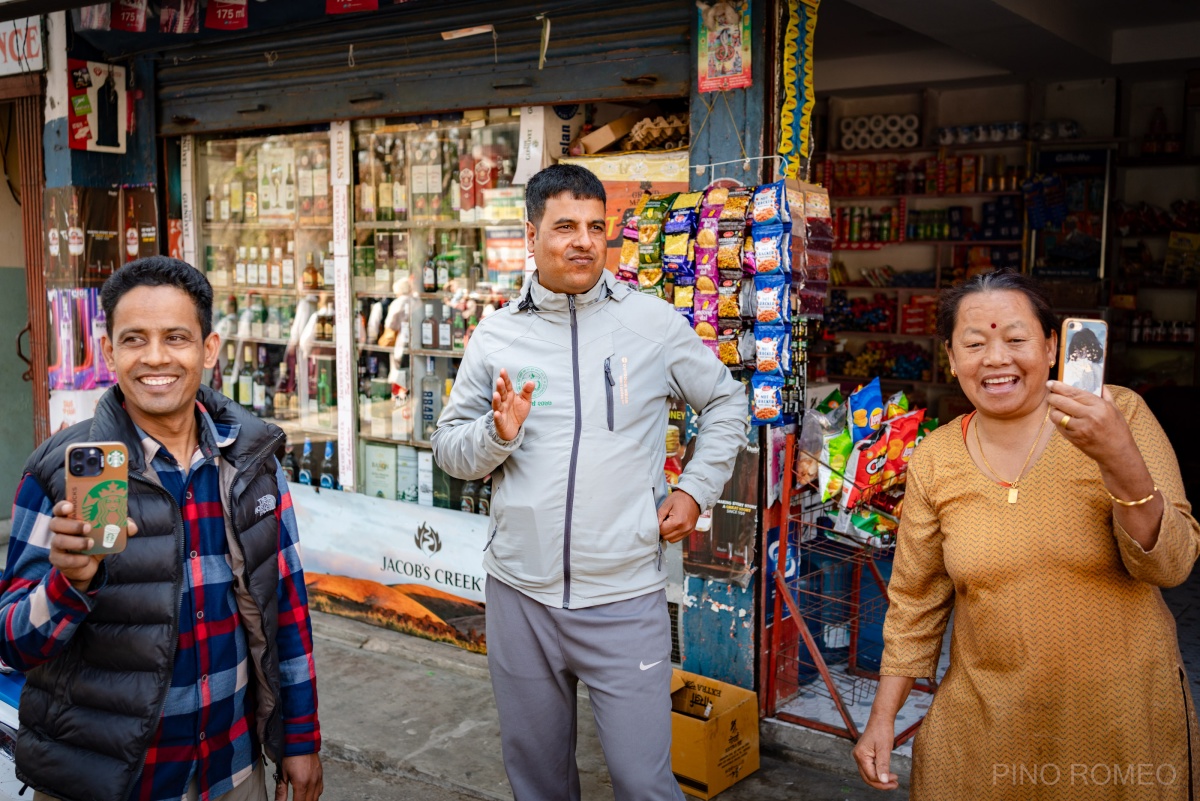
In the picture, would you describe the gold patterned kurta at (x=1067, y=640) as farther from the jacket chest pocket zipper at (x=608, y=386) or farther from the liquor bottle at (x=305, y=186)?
the liquor bottle at (x=305, y=186)

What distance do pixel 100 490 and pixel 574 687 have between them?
1465mm

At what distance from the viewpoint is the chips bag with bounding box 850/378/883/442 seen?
3744mm

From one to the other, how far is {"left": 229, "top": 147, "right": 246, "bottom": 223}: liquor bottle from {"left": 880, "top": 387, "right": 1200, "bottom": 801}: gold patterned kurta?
513 centimetres

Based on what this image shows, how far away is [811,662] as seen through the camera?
4.40 metres

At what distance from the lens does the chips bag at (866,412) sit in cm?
374

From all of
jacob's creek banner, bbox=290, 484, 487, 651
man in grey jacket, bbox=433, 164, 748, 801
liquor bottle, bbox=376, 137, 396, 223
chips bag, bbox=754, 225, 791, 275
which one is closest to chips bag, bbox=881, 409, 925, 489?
chips bag, bbox=754, 225, 791, 275

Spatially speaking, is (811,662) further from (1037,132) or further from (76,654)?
(1037,132)

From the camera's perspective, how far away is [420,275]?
216 inches

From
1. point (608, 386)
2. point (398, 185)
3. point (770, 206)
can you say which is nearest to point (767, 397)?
point (770, 206)

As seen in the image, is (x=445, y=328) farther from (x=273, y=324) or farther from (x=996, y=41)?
(x=996, y=41)

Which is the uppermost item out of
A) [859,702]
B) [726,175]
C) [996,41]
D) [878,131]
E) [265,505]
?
Result: [996,41]

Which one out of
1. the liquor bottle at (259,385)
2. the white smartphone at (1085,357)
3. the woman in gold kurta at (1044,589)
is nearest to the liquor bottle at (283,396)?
the liquor bottle at (259,385)

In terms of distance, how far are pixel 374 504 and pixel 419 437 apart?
422 mm

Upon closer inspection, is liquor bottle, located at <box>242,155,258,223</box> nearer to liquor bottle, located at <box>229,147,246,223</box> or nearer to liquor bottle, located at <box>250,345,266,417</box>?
liquor bottle, located at <box>229,147,246,223</box>
